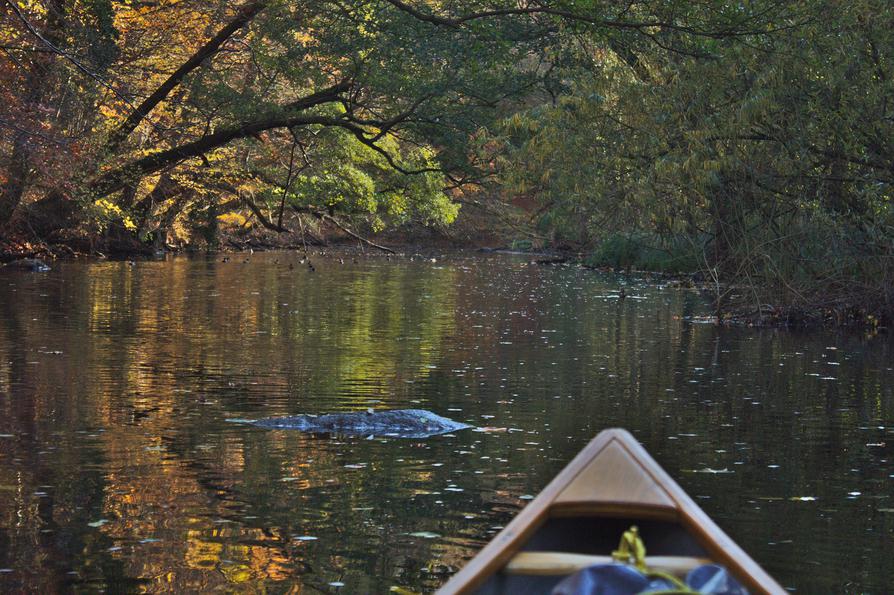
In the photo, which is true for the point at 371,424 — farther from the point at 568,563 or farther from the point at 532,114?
the point at 532,114

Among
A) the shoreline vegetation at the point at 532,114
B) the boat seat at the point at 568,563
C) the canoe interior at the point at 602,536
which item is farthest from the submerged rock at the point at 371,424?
the boat seat at the point at 568,563

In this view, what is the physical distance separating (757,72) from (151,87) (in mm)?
17203

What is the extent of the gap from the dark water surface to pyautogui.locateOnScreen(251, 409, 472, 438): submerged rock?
347 millimetres

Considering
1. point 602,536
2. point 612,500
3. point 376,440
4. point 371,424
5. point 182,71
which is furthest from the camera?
point 182,71

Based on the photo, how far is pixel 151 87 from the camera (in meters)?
33.4

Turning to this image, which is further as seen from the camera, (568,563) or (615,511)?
(615,511)

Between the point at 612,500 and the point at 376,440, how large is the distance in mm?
6751

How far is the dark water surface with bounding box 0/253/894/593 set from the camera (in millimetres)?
7688

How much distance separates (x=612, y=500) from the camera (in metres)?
4.90

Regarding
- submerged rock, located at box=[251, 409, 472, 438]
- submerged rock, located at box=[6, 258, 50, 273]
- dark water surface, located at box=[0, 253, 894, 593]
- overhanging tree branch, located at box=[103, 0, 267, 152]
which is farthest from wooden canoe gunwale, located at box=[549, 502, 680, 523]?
submerged rock, located at box=[6, 258, 50, 273]

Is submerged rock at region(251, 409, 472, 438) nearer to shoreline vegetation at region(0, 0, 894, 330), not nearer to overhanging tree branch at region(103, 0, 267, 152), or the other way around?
shoreline vegetation at region(0, 0, 894, 330)

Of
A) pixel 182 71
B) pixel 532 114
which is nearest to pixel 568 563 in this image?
pixel 182 71

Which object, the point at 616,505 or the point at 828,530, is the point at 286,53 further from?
the point at 616,505

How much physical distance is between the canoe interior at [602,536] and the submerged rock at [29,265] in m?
32.4
